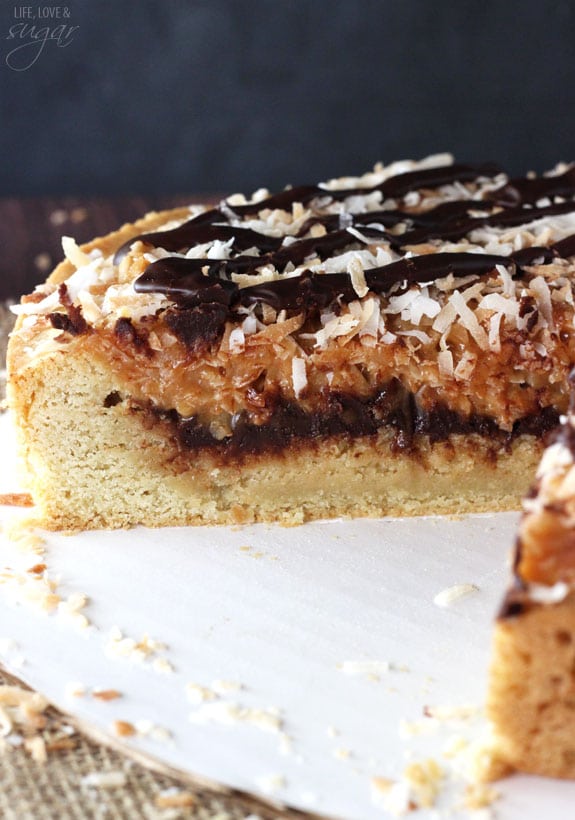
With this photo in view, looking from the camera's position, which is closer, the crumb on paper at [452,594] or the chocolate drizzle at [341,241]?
the crumb on paper at [452,594]

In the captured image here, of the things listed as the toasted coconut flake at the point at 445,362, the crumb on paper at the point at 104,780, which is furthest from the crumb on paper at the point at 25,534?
the toasted coconut flake at the point at 445,362

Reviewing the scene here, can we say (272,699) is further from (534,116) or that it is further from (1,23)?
(534,116)

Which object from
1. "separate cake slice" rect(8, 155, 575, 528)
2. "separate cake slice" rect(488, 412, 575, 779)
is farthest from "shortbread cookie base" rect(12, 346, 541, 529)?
"separate cake slice" rect(488, 412, 575, 779)

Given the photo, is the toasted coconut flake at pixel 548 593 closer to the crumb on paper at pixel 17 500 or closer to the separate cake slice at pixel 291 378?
the separate cake slice at pixel 291 378

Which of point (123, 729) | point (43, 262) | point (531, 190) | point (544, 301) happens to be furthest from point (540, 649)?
point (43, 262)

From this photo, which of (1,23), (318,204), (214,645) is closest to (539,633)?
(214,645)

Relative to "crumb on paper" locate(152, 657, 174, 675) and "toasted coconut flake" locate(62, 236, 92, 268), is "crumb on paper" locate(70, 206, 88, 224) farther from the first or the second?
A: "crumb on paper" locate(152, 657, 174, 675)
